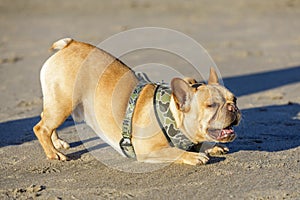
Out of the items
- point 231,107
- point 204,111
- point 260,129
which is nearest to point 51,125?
point 204,111

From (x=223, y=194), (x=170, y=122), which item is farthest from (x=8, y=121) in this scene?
(x=223, y=194)

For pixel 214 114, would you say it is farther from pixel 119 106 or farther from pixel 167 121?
pixel 119 106

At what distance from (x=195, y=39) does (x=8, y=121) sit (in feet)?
18.8

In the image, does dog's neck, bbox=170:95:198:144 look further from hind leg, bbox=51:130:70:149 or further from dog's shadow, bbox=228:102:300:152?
hind leg, bbox=51:130:70:149

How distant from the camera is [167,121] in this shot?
13.8 ft

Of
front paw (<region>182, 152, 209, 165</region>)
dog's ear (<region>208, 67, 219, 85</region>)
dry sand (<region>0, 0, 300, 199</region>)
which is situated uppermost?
dog's ear (<region>208, 67, 219, 85</region>)

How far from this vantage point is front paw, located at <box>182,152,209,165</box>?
4.34 meters

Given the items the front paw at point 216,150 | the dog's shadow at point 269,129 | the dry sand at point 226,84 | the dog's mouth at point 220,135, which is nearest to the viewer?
the dry sand at point 226,84

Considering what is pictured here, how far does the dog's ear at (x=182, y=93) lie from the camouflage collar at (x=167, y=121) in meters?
0.12

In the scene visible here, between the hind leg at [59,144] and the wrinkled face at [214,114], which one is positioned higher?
the wrinkled face at [214,114]

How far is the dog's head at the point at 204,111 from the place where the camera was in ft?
13.5

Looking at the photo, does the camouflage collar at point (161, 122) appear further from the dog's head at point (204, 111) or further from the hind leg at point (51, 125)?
the hind leg at point (51, 125)

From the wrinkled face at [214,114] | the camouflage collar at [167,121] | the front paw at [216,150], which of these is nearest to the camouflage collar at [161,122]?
the camouflage collar at [167,121]

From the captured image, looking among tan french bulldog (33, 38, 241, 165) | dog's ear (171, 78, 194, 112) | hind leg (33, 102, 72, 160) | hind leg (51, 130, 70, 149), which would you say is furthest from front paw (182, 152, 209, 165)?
hind leg (51, 130, 70, 149)
